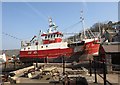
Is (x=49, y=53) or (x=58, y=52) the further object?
(x=49, y=53)

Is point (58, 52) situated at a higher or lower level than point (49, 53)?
higher

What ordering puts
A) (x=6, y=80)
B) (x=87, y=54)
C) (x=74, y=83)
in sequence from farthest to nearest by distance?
(x=87, y=54) < (x=6, y=80) < (x=74, y=83)

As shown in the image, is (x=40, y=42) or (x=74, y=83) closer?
(x=74, y=83)

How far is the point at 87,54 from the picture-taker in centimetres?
3102

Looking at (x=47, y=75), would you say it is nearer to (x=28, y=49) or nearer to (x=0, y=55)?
(x=28, y=49)

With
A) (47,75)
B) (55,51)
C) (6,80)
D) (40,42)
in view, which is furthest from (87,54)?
(6,80)

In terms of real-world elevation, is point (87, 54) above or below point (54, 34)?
below

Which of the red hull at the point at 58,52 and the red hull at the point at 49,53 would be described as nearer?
the red hull at the point at 58,52

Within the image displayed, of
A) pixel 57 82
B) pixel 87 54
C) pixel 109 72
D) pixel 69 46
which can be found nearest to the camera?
pixel 57 82

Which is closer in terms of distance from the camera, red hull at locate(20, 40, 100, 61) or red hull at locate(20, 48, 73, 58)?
red hull at locate(20, 40, 100, 61)

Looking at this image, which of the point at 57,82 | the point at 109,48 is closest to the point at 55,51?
the point at 109,48

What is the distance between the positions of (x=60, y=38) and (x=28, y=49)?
18.6ft

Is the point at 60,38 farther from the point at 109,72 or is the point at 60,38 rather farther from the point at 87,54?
the point at 109,72

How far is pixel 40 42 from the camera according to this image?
35.0m
